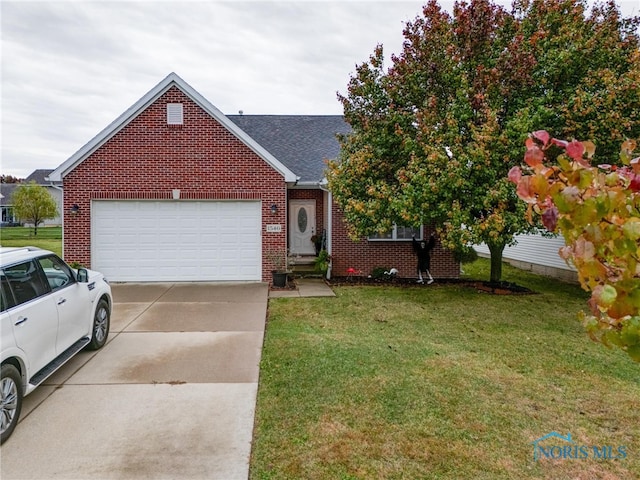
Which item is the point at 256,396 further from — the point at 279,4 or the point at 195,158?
the point at 279,4

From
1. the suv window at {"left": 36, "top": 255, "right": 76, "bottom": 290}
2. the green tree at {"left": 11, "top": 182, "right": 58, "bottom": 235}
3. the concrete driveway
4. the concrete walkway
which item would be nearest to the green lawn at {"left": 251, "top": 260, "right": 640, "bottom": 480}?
the concrete driveway

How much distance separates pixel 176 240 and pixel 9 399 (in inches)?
329

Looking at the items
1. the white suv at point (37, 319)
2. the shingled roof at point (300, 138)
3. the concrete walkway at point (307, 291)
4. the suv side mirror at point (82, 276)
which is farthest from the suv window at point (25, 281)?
the shingled roof at point (300, 138)

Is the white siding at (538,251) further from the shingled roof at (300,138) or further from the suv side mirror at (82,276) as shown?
the suv side mirror at (82,276)

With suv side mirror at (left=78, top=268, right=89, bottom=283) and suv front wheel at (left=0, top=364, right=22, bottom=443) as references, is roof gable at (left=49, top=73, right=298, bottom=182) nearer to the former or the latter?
suv side mirror at (left=78, top=268, right=89, bottom=283)

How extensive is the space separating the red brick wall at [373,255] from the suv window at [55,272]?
852 centimetres

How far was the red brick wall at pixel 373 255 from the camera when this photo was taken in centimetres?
1321

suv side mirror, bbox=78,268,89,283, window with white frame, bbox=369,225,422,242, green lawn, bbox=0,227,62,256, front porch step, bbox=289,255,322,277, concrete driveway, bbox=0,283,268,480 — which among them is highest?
window with white frame, bbox=369,225,422,242

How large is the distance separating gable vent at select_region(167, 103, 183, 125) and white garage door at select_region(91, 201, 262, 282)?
86.0 inches

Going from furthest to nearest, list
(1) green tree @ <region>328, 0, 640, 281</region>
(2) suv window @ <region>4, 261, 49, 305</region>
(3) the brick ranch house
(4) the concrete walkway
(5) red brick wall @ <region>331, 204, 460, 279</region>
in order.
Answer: (5) red brick wall @ <region>331, 204, 460, 279</region> < (3) the brick ranch house < (4) the concrete walkway < (1) green tree @ <region>328, 0, 640, 281</region> < (2) suv window @ <region>4, 261, 49, 305</region>

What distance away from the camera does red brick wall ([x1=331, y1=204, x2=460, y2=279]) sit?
13.2m

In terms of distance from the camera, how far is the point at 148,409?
443 centimetres

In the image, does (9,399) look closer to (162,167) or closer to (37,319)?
(37,319)

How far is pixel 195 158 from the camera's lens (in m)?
11.7
